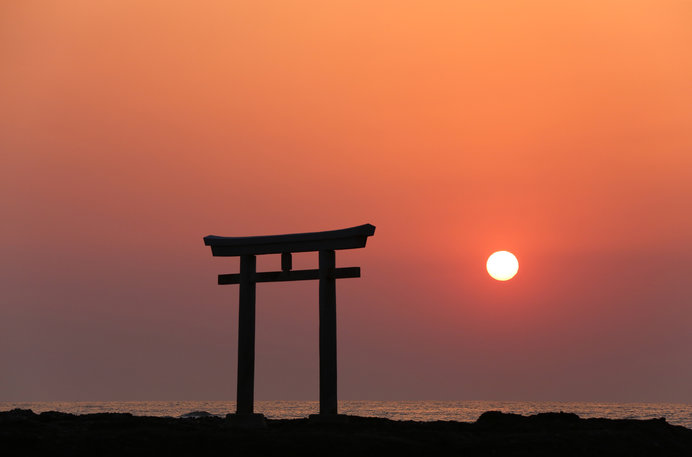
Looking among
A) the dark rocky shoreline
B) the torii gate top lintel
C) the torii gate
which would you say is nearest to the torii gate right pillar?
the torii gate

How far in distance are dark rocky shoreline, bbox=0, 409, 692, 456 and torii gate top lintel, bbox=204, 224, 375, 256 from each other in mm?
3991

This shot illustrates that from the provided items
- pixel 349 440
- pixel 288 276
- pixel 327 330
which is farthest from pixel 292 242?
pixel 349 440

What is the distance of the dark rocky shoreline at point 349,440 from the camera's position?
14422mm

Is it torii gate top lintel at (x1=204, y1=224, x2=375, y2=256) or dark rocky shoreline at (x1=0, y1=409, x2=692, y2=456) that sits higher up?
torii gate top lintel at (x1=204, y1=224, x2=375, y2=256)

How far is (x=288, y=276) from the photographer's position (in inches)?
780

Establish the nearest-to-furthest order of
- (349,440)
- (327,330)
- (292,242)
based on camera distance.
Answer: (349,440), (327,330), (292,242)

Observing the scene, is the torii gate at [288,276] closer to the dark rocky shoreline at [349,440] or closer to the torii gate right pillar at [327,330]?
the torii gate right pillar at [327,330]

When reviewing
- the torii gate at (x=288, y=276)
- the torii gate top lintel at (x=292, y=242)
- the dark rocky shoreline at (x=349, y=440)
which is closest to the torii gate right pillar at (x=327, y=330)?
the torii gate at (x=288, y=276)

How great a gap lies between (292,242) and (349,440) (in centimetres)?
608

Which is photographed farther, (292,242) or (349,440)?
(292,242)

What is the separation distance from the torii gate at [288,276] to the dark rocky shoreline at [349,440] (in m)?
1.75

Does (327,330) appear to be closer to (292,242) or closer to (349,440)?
(292,242)

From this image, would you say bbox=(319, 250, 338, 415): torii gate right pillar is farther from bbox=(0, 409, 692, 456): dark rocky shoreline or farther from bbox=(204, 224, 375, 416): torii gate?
bbox=(0, 409, 692, 456): dark rocky shoreline

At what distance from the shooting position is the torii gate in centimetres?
1877
